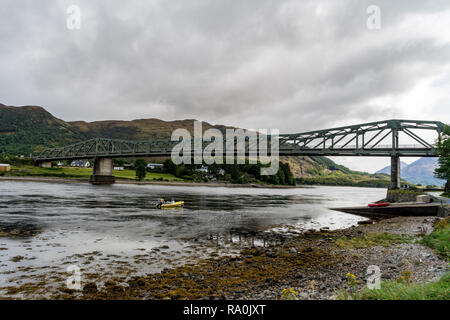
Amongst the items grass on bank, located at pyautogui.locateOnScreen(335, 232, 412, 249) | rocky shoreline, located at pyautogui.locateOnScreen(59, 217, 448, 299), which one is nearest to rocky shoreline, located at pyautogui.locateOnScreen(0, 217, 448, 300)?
rocky shoreline, located at pyautogui.locateOnScreen(59, 217, 448, 299)

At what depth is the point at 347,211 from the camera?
136ft

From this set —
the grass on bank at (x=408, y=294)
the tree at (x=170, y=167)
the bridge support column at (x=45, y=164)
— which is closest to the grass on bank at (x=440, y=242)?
the grass on bank at (x=408, y=294)

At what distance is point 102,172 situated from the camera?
107562mm

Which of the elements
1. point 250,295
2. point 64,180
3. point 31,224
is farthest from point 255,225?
point 64,180

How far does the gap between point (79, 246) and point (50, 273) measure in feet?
16.4

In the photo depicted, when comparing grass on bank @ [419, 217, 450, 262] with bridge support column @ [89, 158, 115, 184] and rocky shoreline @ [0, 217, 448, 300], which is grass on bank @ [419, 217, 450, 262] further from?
bridge support column @ [89, 158, 115, 184]

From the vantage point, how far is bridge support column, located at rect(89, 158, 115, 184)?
10275cm

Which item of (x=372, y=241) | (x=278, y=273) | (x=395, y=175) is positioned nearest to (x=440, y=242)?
(x=372, y=241)

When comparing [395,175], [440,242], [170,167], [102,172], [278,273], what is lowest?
[278,273]

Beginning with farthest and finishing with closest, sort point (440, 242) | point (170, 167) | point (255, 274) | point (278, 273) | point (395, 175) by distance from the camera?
1. point (170, 167)
2. point (395, 175)
3. point (440, 242)
4. point (278, 273)
5. point (255, 274)

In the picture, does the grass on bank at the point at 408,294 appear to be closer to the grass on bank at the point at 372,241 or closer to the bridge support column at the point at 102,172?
the grass on bank at the point at 372,241

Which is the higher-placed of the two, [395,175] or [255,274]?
[395,175]

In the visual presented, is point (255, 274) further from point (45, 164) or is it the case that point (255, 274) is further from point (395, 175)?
point (45, 164)
